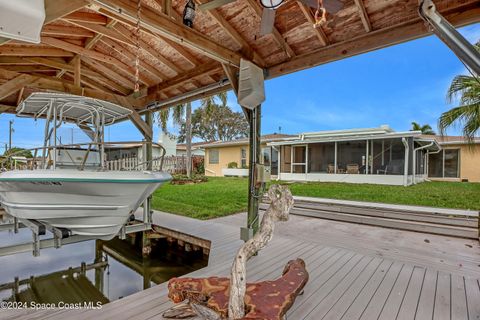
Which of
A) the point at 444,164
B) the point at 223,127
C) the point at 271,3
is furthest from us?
the point at 223,127

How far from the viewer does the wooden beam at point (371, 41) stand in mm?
2344

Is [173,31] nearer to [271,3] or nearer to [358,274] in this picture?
[271,3]

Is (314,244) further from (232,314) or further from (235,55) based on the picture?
(235,55)

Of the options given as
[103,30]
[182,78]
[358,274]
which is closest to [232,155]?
[182,78]

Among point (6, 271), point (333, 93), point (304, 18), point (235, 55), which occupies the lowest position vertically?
point (6, 271)

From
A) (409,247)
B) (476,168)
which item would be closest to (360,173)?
(476,168)

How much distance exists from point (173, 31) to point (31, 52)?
9.67ft

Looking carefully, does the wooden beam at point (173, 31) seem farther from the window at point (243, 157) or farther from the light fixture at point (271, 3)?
the window at point (243, 157)

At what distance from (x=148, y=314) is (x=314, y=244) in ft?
8.85

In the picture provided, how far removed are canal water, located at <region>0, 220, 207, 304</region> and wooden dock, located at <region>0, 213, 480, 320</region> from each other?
0.67 metres

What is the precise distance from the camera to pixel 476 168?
42.2 feet

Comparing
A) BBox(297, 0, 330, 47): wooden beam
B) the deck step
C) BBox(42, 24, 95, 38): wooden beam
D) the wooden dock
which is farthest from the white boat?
the deck step

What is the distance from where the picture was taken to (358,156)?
489 inches

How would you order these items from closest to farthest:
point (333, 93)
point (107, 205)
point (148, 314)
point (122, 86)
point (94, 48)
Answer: point (148, 314)
point (107, 205)
point (94, 48)
point (122, 86)
point (333, 93)
